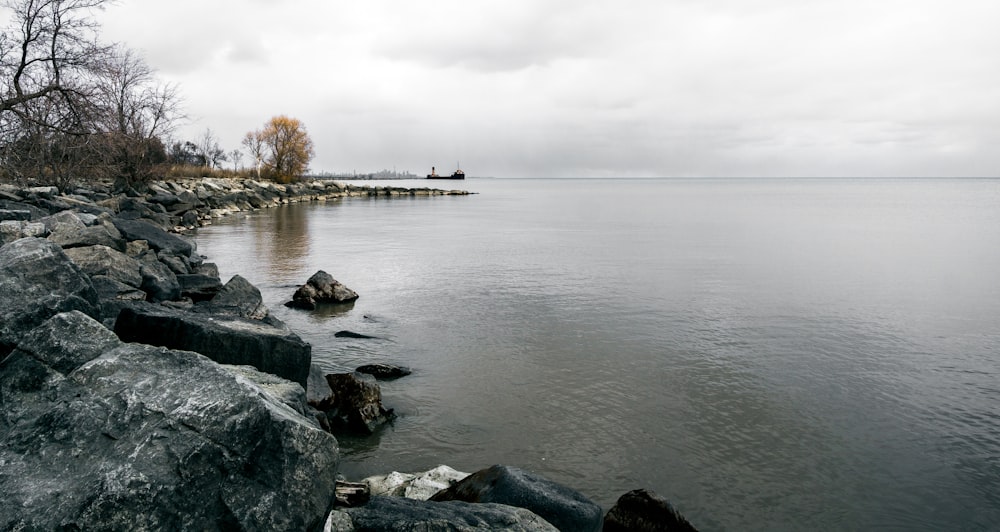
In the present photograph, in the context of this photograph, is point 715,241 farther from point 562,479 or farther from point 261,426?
point 261,426

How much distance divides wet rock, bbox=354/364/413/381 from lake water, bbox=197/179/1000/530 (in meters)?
0.28

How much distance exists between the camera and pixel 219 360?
807 centimetres

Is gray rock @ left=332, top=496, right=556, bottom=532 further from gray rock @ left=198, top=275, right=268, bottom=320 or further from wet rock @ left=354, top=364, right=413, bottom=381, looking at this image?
gray rock @ left=198, top=275, right=268, bottom=320

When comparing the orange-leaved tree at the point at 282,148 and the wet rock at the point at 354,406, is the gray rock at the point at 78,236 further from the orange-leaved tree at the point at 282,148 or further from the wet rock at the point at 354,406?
the orange-leaved tree at the point at 282,148

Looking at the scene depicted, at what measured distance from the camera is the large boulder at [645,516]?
22.5 ft

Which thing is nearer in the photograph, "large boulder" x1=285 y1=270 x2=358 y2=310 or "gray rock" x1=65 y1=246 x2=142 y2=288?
"gray rock" x1=65 y1=246 x2=142 y2=288

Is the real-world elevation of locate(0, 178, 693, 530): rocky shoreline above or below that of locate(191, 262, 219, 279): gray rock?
above

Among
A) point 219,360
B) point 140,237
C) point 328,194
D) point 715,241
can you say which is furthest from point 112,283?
point 328,194

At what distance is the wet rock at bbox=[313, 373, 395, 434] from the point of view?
9.65 metres

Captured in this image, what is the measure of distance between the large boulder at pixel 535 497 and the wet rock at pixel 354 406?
11.0ft

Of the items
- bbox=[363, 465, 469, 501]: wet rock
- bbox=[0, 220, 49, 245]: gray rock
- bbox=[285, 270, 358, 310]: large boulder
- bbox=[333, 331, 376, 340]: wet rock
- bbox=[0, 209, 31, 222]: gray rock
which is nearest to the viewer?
bbox=[363, 465, 469, 501]: wet rock

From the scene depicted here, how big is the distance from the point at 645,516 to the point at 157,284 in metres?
11.5

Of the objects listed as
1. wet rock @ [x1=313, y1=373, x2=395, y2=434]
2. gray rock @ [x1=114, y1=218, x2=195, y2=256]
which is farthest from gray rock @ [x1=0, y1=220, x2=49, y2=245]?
gray rock @ [x1=114, y1=218, x2=195, y2=256]

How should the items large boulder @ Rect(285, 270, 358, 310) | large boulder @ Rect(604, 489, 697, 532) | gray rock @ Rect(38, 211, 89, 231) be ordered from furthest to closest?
1. large boulder @ Rect(285, 270, 358, 310)
2. gray rock @ Rect(38, 211, 89, 231)
3. large boulder @ Rect(604, 489, 697, 532)
